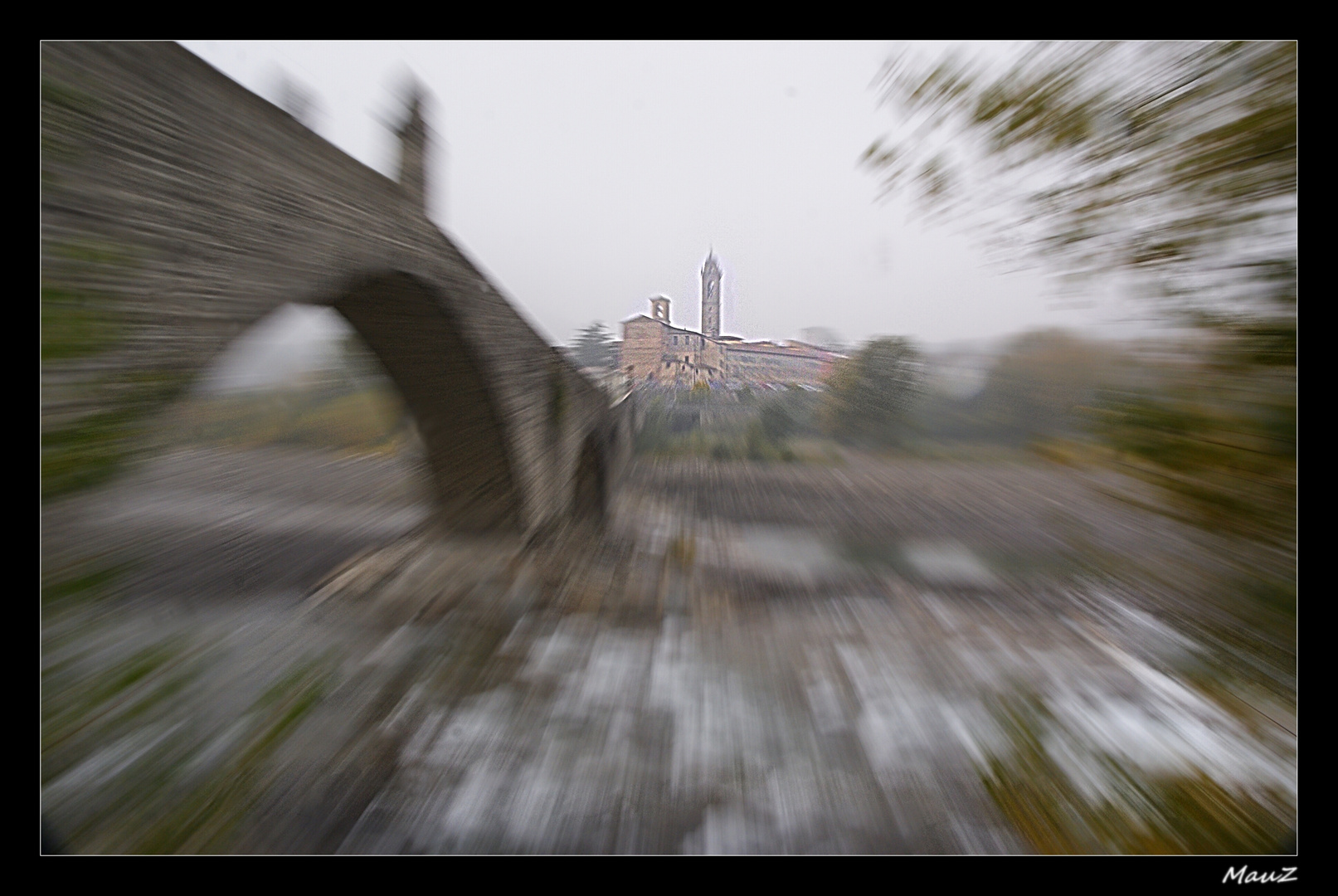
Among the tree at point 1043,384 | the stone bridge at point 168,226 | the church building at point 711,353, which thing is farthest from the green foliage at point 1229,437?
the stone bridge at point 168,226

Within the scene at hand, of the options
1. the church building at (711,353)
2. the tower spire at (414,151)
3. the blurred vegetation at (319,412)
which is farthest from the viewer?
the church building at (711,353)

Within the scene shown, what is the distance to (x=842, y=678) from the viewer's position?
2537mm

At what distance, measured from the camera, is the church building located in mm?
3045

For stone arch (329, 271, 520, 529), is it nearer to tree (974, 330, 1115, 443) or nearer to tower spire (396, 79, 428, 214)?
tower spire (396, 79, 428, 214)

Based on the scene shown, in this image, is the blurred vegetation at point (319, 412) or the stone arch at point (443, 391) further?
the stone arch at point (443, 391)

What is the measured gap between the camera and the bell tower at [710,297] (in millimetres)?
3076

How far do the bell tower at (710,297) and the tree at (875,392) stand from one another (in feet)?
2.63

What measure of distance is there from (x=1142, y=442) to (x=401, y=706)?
9.24 ft

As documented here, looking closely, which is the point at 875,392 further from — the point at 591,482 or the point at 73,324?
the point at 591,482

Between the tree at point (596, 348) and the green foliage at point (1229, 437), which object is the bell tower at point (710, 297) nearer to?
the tree at point (596, 348)

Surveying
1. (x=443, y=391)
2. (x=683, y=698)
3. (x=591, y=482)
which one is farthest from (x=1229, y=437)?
(x=591, y=482)

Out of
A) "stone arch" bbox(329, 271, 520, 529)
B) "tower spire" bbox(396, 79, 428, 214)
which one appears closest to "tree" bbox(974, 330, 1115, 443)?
"stone arch" bbox(329, 271, 520, 529)

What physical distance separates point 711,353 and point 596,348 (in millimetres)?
965
